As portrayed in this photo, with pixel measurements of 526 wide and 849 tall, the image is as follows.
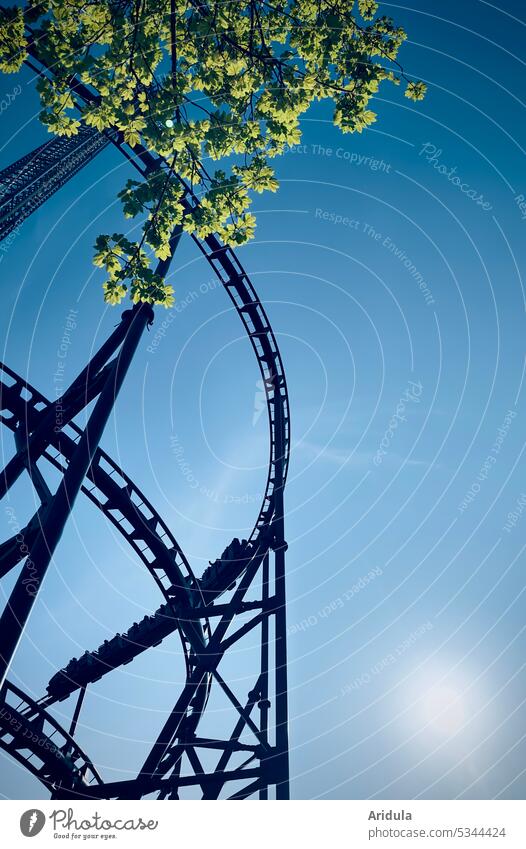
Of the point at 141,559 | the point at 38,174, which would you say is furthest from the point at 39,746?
the point at 38,174

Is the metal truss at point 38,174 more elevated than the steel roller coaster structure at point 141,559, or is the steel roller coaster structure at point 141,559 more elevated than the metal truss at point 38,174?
the metal truss at point 38,174

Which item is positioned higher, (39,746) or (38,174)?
(38,174)

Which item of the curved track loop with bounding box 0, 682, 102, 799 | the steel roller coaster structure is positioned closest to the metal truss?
the steel roller coaster structure

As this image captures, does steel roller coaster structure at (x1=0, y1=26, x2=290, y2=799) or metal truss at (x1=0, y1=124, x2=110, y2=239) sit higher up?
metal truss at (x1=0, y1=124, x2=110, y2=239)

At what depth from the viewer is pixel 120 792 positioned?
684 centimetres

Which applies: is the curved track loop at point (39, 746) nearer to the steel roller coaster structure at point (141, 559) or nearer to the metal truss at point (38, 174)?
the steel roller coaster structure at point (141, 559)

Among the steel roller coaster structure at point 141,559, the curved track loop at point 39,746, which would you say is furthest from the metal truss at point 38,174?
the curved track loop at point 39,746

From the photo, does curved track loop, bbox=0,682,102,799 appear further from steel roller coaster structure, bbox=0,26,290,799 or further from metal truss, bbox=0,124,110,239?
metal truss, bbox=0,124,110,239

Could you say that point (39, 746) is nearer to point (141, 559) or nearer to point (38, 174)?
point (141, 559)

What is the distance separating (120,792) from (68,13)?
1055 centimetres

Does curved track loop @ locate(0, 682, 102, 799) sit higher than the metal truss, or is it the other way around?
the metal truss

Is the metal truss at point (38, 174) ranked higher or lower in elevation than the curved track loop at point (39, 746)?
higher
